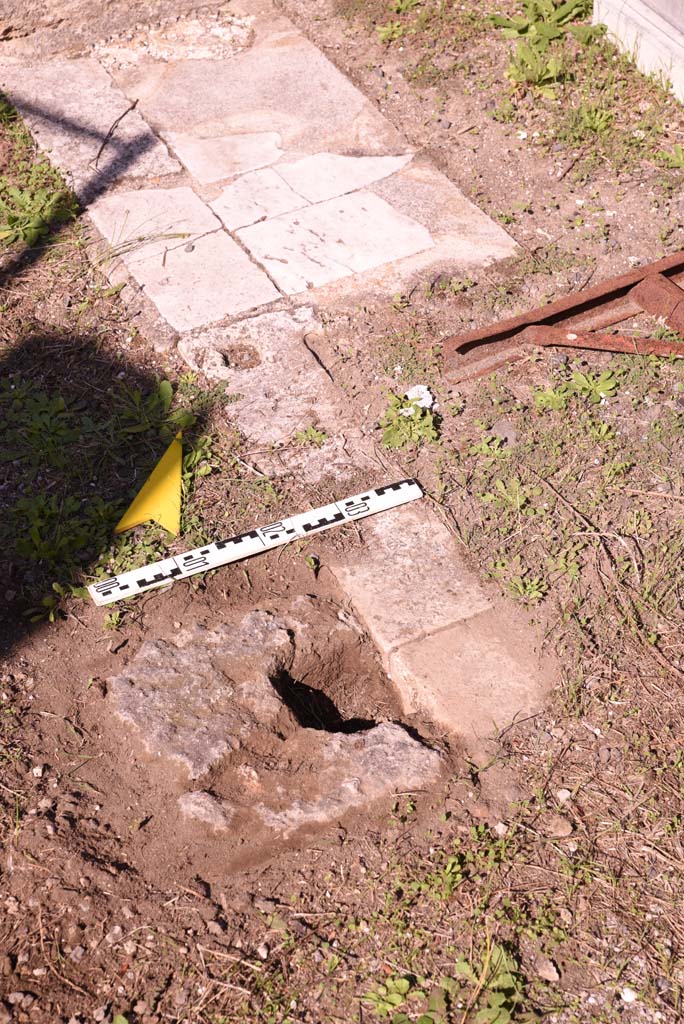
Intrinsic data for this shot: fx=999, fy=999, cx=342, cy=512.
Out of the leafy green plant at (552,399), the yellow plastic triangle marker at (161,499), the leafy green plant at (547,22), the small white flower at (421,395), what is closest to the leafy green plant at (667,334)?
the leafy green plant at (552,399)

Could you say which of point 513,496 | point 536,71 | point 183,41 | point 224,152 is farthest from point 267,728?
point 183,41

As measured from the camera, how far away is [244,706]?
3.04 metres

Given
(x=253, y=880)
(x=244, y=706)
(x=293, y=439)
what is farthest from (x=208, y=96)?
(x=253, y=880)

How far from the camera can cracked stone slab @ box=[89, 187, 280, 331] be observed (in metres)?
4.53

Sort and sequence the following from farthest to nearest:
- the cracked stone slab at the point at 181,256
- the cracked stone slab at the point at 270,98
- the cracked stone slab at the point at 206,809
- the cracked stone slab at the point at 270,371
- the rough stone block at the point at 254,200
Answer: the cracked stone slab at the point at 270,98 → the rough stone block at the point at 254,200 → the cracked stone slab at the point at 181,256 → the cracked stone slab at the point at 270,371 → the cracked stone slab at the point at 206,809

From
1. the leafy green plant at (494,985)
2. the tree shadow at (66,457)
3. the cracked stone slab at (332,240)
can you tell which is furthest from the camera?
the cracked stone slab at (332,240)

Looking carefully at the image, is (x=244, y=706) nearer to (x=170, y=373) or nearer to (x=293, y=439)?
(x=293, y=439)

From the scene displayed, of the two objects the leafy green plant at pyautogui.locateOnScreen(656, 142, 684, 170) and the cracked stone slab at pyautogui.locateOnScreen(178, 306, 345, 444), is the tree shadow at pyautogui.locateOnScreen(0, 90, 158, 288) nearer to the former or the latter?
the cracked stone slab at pyautogui.locateOnScreen(178, 306, 345, 444)

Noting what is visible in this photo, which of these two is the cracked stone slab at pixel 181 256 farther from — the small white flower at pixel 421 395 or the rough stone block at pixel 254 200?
the small white flower at pixel 421 395

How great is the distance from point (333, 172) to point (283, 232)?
0.56 metres

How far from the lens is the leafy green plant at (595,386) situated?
13.1 ft

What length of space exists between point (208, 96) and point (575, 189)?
222 centimetres

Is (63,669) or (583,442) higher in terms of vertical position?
(583,442)

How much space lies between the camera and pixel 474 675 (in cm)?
313
